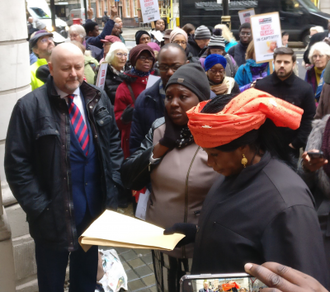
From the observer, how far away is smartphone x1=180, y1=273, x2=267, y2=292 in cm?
120

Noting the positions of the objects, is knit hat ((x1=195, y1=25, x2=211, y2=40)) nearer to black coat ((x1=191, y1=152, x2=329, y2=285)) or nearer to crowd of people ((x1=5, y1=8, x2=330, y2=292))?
crowd of people ((x1=5, y1=8, x2=330, y2=292))

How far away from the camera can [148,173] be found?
2.62 metres

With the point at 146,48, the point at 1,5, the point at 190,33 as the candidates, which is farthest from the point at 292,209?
the point at 190,33

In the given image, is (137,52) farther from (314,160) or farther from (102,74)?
(314,160)

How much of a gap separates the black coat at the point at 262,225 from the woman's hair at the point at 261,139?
0.17 ft

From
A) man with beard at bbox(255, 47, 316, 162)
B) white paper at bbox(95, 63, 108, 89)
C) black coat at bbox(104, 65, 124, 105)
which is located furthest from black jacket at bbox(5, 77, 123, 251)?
man with beard at bbox(255, 47, 316, 162)

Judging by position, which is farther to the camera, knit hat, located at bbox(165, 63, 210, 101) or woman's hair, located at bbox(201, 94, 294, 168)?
knit hat, located at bbox(165, 63, 210, 101)

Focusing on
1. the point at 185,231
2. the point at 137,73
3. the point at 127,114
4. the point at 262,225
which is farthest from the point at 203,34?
the point at 262,225

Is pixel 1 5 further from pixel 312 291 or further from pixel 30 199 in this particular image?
pixel 312 291

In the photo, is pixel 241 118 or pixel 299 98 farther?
pixel 299 98

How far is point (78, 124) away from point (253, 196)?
1.72m

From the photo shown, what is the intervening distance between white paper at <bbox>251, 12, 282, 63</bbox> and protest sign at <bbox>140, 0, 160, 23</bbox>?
10.7ft

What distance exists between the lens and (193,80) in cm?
262

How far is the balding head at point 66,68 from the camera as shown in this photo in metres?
2.95
